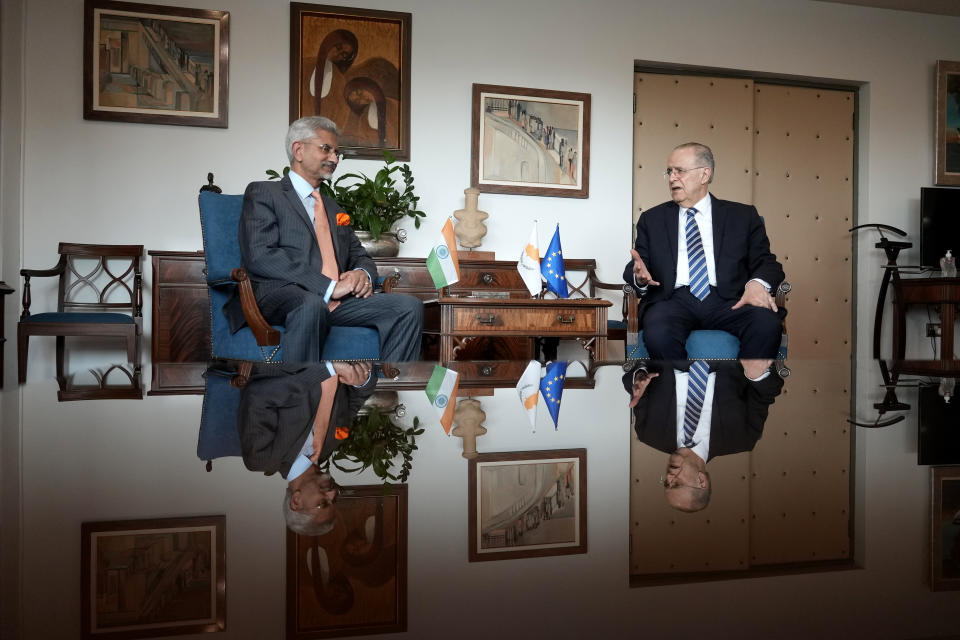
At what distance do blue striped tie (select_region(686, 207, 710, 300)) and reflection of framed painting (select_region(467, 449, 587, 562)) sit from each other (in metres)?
3.01

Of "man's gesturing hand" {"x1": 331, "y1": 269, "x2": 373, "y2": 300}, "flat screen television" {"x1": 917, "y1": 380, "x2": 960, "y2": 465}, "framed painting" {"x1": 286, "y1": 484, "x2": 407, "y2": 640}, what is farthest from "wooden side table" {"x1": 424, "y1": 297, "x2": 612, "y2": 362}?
"framed painting" {"x1": 286, "y1": 484, "x2": 407, "y2": 640}

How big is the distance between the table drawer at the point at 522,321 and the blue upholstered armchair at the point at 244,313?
44 centimetres

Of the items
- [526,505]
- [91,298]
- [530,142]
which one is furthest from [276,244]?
[526,505]

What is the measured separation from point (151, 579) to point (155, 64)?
5.05 metres

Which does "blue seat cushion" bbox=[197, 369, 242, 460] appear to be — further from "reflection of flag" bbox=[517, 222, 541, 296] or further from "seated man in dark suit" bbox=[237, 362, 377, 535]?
"reflection of flag" bbox=[517, 222, 541, 296]

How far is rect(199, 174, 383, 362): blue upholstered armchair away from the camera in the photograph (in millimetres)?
2861

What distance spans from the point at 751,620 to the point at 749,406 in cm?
57

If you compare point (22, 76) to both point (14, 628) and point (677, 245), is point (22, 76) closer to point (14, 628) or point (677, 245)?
point (677, 245)

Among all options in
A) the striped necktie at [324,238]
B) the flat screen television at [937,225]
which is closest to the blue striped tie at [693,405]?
the striped necktie at [324,238]

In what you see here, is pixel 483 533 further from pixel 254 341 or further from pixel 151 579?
pixel 254 341

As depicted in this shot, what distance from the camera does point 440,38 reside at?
16.4ft

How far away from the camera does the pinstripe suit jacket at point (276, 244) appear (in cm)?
301

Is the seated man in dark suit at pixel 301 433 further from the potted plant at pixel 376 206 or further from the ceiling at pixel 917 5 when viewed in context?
the ceiling at pixel 917 5

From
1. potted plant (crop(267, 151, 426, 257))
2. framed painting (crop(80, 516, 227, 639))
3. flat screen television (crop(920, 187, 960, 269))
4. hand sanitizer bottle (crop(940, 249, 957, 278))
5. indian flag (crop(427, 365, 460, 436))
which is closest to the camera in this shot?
framed painting (crop(80, 516, 227, 639))
